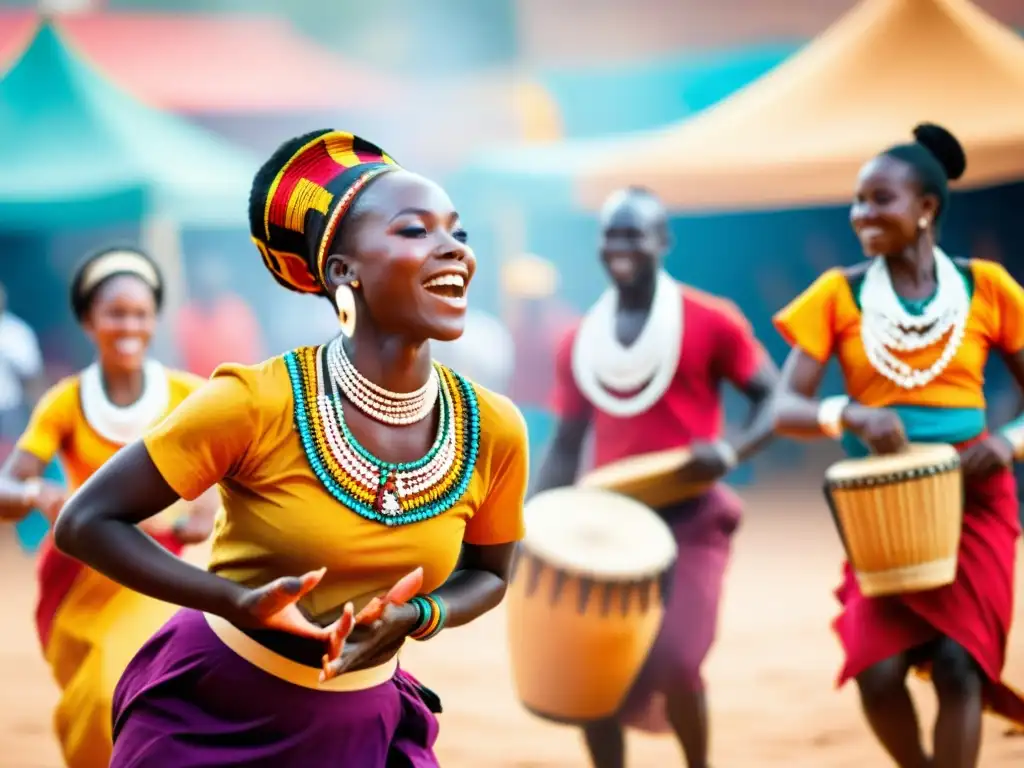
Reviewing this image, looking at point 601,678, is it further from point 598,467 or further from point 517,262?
point 517,262

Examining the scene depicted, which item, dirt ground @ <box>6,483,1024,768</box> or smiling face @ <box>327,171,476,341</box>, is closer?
smiling face @ <box>327,171,476,341</box>

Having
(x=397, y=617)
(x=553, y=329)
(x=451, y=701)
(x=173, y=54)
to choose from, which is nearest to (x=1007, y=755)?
(x=451, y=701)

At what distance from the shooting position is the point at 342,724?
279cm

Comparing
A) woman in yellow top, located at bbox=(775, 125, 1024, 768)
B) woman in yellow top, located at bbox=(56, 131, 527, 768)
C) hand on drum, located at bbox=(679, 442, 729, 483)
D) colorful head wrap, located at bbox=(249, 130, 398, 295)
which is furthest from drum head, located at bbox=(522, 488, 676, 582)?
colorful head wrap, located at bbox=(249, 130, 398, 295)

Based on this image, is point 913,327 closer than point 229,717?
No

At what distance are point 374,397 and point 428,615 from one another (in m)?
0.42

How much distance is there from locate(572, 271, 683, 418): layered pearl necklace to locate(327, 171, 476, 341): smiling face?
9.32 ft

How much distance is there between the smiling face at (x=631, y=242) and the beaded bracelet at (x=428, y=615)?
309 cm

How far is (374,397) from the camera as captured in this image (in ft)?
9.25

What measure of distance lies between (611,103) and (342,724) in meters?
13.9

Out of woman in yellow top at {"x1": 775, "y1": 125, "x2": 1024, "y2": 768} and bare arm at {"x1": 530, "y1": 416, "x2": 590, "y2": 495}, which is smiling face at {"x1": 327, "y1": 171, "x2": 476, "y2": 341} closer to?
woman in yellow top at {"x1": 775, "y1": 125, "x2": 1024, "y2": 768}

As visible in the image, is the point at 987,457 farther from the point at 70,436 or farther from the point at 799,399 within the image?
the point at 70,436

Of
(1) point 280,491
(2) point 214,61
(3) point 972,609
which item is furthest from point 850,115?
Result: (1) point 280,491

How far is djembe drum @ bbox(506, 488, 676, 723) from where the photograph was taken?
5141mm
